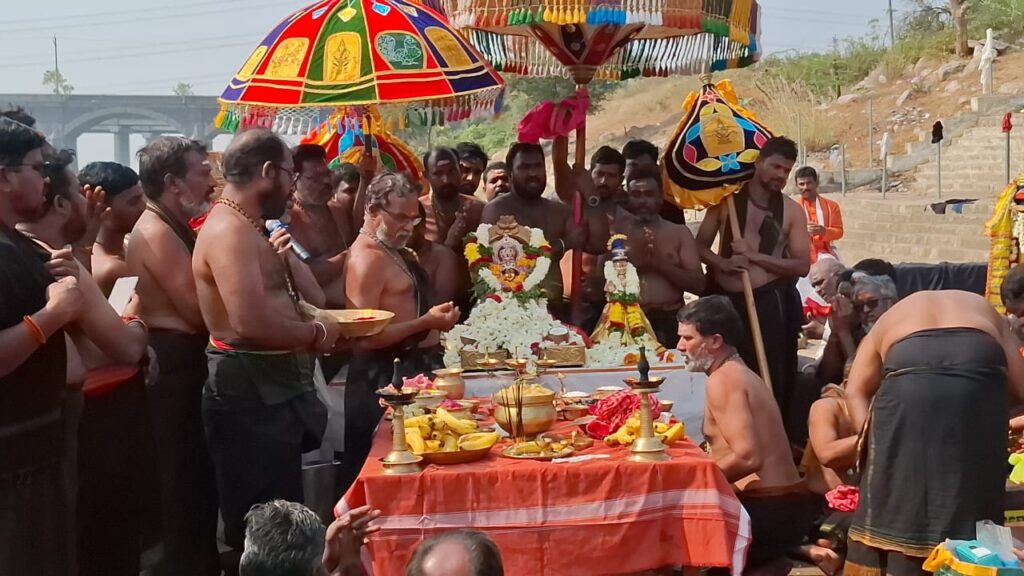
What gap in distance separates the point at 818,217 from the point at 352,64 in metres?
6.24

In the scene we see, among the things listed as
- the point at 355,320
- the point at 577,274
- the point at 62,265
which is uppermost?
the point at 62,265

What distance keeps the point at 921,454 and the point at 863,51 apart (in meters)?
37.5

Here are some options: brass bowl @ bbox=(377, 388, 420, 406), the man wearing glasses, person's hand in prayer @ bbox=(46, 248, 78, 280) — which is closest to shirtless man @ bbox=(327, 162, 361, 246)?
brass bowl @ bbox=(377, 388, 420, 406)

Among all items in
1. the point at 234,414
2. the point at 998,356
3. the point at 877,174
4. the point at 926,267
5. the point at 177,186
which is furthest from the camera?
the point at 877,174

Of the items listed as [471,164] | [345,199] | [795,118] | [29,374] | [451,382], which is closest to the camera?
[29,374]

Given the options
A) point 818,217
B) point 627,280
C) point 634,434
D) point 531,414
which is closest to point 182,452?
point 531,414

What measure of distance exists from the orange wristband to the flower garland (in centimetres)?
299

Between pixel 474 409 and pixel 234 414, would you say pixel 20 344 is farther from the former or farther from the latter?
pixel 474 409

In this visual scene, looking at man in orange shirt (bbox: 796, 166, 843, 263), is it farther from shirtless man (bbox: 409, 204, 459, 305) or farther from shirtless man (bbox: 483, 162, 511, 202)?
shirtless man (bbox: 409, 204, 459, 305)

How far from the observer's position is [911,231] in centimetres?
1797

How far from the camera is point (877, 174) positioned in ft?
83.0

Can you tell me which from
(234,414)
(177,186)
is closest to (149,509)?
(234,414)

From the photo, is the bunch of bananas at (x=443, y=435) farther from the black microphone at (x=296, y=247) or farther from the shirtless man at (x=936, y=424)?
the black microphone at (x=296, y=247)

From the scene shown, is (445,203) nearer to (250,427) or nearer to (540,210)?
(540,210)
